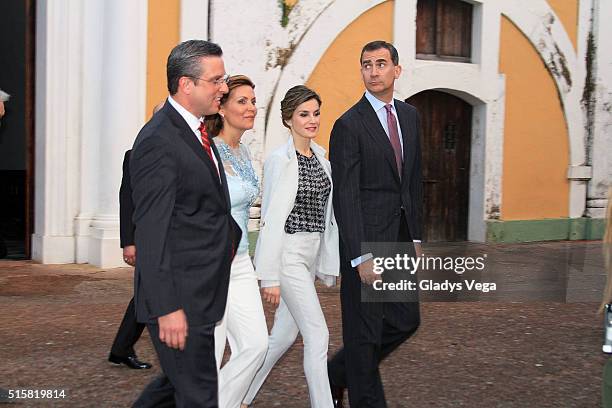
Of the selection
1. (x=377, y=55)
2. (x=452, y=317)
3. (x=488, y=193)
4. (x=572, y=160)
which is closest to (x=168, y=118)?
(x=377, y=55)

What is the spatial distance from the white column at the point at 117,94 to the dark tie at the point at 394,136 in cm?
609

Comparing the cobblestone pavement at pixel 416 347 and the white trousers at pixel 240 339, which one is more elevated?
the white trousers at pixel 240 339

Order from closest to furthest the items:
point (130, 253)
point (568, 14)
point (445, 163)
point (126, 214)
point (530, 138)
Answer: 1. point (130, 253)
2. point (126, 214)
3. point (445, 163)
4. point (530, 138)
5. point (568, 14)

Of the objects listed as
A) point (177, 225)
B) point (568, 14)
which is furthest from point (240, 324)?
point (568, 14)

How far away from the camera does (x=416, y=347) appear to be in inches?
271

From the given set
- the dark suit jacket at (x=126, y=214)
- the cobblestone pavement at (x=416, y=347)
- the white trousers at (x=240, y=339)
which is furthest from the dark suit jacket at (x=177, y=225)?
the dark suit jacket at (x=126, y=214)

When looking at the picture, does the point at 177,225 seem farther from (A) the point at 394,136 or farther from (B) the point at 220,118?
(A) the point at 394,136

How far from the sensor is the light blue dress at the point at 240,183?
4.37 m

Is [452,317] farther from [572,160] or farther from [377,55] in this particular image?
[572,160]

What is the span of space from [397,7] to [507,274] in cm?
409

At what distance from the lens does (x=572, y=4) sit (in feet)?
46.3

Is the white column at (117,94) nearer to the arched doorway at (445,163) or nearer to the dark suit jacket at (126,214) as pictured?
the arched doorway at (445,163)

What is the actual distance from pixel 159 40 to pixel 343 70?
264cm

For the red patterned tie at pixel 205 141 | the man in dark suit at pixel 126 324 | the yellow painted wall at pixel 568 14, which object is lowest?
the man in dark suit at pixel 126 324
